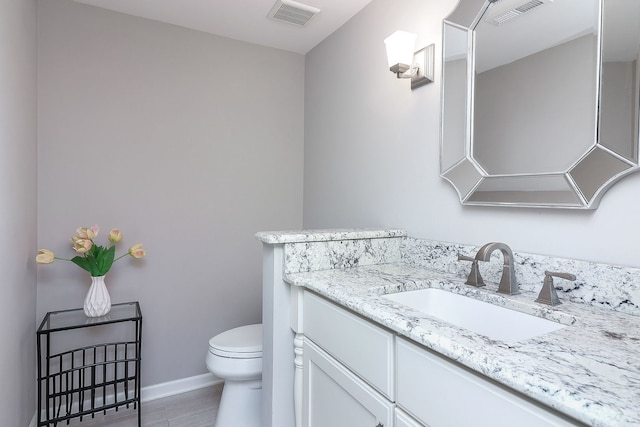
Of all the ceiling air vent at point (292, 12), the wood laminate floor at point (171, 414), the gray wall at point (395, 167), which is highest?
the ceiling air vent at point (292, 12)

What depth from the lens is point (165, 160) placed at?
2.27 meters

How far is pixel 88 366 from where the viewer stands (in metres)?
1.84

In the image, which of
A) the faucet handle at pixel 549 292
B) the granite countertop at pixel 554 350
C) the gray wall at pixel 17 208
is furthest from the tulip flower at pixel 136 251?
the faucet handle at pixel 549 292

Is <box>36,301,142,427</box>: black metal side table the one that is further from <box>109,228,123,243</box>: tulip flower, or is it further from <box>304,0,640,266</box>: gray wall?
<box>304,0,640,266</box>: gray wall

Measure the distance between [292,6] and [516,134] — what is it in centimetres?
149

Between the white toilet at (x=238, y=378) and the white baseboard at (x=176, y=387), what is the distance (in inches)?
23.7

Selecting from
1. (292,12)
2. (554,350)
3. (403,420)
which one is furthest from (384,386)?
(292,12)

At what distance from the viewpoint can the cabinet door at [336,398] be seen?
98 centimetres

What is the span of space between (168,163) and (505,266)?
2009 mm

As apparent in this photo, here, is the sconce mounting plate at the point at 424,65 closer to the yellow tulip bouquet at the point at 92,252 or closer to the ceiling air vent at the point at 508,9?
the ceiling air vent at the point at 508,9

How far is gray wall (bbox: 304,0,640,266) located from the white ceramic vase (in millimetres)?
1366

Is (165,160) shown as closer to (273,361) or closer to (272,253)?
(272,253)

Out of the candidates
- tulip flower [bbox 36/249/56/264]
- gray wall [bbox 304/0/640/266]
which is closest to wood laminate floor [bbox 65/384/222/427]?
tulip flower [bbox 36/249/56/264]

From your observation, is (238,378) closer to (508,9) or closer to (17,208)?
(17,208)
